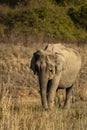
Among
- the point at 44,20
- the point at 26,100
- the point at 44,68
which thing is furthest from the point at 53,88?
the point at 44,20

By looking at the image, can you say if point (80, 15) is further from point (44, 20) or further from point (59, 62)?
point (59, 62)

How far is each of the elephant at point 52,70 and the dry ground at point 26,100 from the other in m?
0.35

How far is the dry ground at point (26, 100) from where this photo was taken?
24.8 feet

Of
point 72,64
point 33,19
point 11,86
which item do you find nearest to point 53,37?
point 33,19

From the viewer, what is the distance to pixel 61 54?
12.7m

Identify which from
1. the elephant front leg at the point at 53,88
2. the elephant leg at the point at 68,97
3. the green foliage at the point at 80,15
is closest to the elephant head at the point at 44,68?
the elephant front leg at the point at 53,88

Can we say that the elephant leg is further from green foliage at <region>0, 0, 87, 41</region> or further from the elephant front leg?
green foliage at <region>0, 0, 87, 41</region>

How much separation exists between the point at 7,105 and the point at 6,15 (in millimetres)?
23509

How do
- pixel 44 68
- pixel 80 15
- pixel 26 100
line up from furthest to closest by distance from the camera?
pixel 80 15 < pixel 26 100 < pixel 44 68

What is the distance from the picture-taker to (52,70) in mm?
11859

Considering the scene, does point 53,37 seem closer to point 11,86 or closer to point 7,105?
point 11,86

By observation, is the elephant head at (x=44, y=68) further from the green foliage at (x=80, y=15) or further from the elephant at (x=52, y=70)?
the green foliage at (x=80, y=15)

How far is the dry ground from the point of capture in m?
7.57

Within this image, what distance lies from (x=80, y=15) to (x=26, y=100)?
17.2 m
